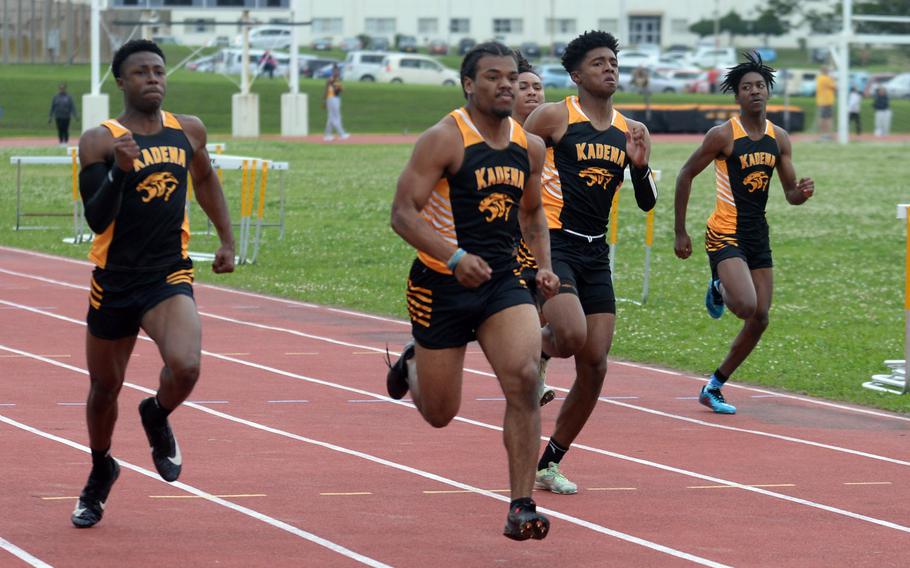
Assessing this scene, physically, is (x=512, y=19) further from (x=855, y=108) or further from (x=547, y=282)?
(x=547, y=282)

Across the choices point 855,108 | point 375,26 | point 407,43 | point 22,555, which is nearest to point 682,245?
point 22,555

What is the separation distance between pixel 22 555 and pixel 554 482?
8.30 ft

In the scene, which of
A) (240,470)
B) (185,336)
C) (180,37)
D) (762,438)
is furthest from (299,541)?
(180,37)

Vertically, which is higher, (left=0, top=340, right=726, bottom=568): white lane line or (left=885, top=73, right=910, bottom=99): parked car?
(left=885, top=73, right=910, bottom=99): parked car

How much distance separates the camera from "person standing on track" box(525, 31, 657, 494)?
8211 millimetres

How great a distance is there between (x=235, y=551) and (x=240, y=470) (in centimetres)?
168

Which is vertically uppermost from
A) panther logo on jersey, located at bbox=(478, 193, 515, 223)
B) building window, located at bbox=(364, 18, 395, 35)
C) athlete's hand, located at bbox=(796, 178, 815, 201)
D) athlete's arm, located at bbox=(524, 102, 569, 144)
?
building window, located at bbox=(364, 18, 395, 35)

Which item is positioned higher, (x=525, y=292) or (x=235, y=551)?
(x=525, y=292)

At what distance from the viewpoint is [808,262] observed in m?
20.1

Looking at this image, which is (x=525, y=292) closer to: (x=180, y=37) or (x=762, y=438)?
(x=762, y=438)

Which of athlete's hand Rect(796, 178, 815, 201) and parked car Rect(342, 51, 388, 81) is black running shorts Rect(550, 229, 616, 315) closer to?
athlete's hand Rect(796, 178, 815, 201)

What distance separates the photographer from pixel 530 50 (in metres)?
99.4

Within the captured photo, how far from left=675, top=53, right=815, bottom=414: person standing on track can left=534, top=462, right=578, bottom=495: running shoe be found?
274 centimetres

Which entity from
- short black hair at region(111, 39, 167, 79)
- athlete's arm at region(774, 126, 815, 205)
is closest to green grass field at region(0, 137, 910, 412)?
athlete's arm at region(774, 126, 815, 205)
